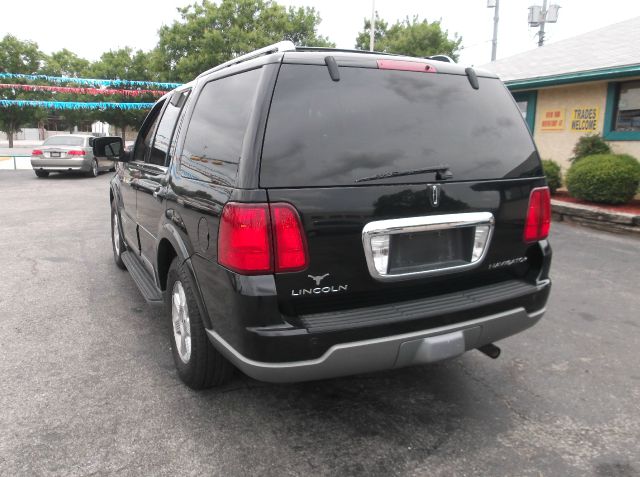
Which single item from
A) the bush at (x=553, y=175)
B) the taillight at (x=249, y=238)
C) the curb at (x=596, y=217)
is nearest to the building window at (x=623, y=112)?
the bush at (x=553, y=175)

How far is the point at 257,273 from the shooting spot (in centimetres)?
223

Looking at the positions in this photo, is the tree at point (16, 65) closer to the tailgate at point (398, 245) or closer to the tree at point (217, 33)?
the tree at point (217, 33)

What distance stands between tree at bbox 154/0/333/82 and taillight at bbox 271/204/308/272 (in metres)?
27.8

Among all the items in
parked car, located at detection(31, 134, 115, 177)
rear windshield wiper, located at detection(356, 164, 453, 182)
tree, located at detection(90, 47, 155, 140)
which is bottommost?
parked car, located at detection(31, 134, 115, 177)

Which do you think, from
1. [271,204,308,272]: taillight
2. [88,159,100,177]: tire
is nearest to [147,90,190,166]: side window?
[271,204,308,272]: taillight

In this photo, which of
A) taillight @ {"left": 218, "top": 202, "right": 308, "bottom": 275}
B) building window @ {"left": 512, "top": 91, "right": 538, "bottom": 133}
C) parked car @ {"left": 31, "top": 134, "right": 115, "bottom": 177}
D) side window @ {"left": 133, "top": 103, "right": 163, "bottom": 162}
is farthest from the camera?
parked car @ {"left": 31, "top": 134, "right": 115, "bottom": 177}

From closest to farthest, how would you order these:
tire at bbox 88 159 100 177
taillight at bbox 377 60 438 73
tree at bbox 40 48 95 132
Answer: taillight at bbox 377 60 438 73
tire at bbox 88 159 100 177
tree at bbox 40 48 95 132

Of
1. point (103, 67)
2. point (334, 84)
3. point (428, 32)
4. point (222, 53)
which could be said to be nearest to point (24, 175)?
point (222, 53)

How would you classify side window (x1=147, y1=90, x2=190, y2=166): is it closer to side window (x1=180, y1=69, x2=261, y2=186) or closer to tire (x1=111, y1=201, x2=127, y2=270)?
side window (x1=180, y1=69, x2=261, y2=186)

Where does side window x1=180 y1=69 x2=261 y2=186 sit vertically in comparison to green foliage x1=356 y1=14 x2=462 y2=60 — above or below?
below

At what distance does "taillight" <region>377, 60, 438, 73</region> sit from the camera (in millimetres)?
2586

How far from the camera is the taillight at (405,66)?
8.48 feet

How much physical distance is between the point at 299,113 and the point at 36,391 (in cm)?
232

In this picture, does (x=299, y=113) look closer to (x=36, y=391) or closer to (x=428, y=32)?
(x=36, y=391)
